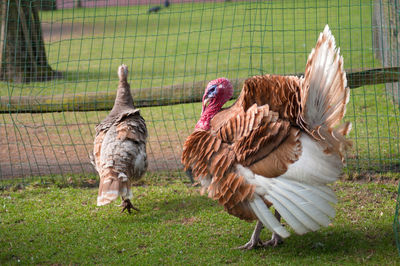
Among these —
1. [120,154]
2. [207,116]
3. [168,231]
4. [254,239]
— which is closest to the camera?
[254,239]

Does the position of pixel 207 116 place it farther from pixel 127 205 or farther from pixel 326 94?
pixel 127 205

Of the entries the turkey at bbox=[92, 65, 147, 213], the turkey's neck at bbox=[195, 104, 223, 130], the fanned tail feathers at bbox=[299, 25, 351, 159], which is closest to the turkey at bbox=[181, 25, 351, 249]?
the fanned tail feathers at bbox=[299, 25, 351, 159]

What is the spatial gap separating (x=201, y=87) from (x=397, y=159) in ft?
8.96

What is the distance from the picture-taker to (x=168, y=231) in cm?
504

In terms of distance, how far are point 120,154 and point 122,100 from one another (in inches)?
39.6

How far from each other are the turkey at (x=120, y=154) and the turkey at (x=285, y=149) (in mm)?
1203

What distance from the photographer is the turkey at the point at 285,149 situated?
3.98 m

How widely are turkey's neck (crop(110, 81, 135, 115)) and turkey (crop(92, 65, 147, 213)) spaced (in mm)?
13

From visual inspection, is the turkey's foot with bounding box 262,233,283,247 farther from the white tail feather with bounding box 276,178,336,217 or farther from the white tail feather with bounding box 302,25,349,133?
the white tail feather with bounding box 302,25,349,133

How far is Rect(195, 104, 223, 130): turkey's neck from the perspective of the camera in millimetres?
4605

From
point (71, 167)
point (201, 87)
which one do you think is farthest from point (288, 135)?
point (71, 167)

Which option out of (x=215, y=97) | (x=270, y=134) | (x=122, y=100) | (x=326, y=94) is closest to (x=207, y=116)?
(x=215, y=97)

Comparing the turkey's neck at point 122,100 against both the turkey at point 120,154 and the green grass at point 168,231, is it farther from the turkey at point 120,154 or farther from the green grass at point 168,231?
the green grass at point 168,231

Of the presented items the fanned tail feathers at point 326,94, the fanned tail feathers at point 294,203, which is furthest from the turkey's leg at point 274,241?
the fanned tail feathers at point 326,94
